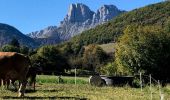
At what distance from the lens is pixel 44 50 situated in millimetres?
140875

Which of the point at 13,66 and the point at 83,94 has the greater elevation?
the point at 13,66

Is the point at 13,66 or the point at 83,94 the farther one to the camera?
the point at 83,94

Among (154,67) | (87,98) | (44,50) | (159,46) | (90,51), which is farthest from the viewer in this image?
(90,51)

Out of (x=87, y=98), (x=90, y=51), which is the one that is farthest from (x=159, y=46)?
(x=90, y=51)

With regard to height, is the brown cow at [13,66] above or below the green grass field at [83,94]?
above

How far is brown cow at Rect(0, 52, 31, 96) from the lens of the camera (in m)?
22.4

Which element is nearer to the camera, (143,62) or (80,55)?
(143,62)

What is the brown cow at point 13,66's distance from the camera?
2236 centimetres

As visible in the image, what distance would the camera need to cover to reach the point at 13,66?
22.4 meters

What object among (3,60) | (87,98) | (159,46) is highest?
(159,46)

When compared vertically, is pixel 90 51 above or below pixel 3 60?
above

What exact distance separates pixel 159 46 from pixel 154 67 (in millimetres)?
4875

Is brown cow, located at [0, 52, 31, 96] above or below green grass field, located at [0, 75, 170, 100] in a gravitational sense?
above

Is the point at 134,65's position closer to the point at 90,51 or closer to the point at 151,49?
the point at 151,49
